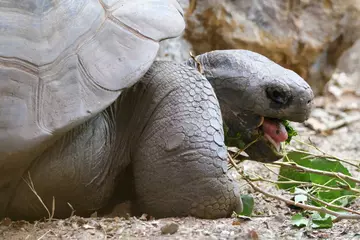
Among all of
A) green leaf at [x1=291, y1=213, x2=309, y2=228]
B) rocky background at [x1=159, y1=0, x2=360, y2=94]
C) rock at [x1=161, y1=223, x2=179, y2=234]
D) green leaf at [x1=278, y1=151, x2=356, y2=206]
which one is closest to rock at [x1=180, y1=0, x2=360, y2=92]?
rocky background at [x1=159, y1=0, x2=360, y2=94]

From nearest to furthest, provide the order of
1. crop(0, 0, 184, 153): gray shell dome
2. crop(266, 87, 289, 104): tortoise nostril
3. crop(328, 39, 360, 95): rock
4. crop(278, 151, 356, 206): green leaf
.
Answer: crop(0, 0, 184, 153): gray shell dome, crop(266, 87, 289, 104): tortoise nostril, crop(278, 151, 356, 206): green leaf, crop(328, 39, 360, 95): rock

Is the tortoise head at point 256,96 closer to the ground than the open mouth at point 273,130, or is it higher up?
higher up

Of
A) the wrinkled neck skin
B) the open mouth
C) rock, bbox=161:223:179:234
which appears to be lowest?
rock, bbox=161:223:179:234

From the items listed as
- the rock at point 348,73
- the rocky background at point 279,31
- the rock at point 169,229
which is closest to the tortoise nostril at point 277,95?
the rock at point 169,229

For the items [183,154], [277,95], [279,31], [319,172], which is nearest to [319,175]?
[319,172]

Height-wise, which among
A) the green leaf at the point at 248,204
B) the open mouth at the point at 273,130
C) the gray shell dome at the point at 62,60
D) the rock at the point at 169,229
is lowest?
the green leaf at the point at 248,204

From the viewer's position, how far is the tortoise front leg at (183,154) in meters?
2.24

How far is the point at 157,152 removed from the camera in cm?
229

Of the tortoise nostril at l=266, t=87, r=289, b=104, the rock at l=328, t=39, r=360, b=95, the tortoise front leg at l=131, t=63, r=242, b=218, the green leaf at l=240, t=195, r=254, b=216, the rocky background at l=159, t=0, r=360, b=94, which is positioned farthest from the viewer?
the rock at l=328, t=39, r=360, b=95

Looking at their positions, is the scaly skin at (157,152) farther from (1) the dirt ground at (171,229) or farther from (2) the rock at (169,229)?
(2) the rock at (169,229)

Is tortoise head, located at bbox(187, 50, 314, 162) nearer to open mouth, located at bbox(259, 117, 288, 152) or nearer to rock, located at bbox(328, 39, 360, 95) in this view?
open mouth, located at bbox(259, 117, 288, 152)

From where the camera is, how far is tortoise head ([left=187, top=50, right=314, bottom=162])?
2480 millimetres

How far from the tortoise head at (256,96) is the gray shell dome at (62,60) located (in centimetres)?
41

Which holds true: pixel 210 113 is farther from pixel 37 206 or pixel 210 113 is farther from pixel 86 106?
pixel 37 206
